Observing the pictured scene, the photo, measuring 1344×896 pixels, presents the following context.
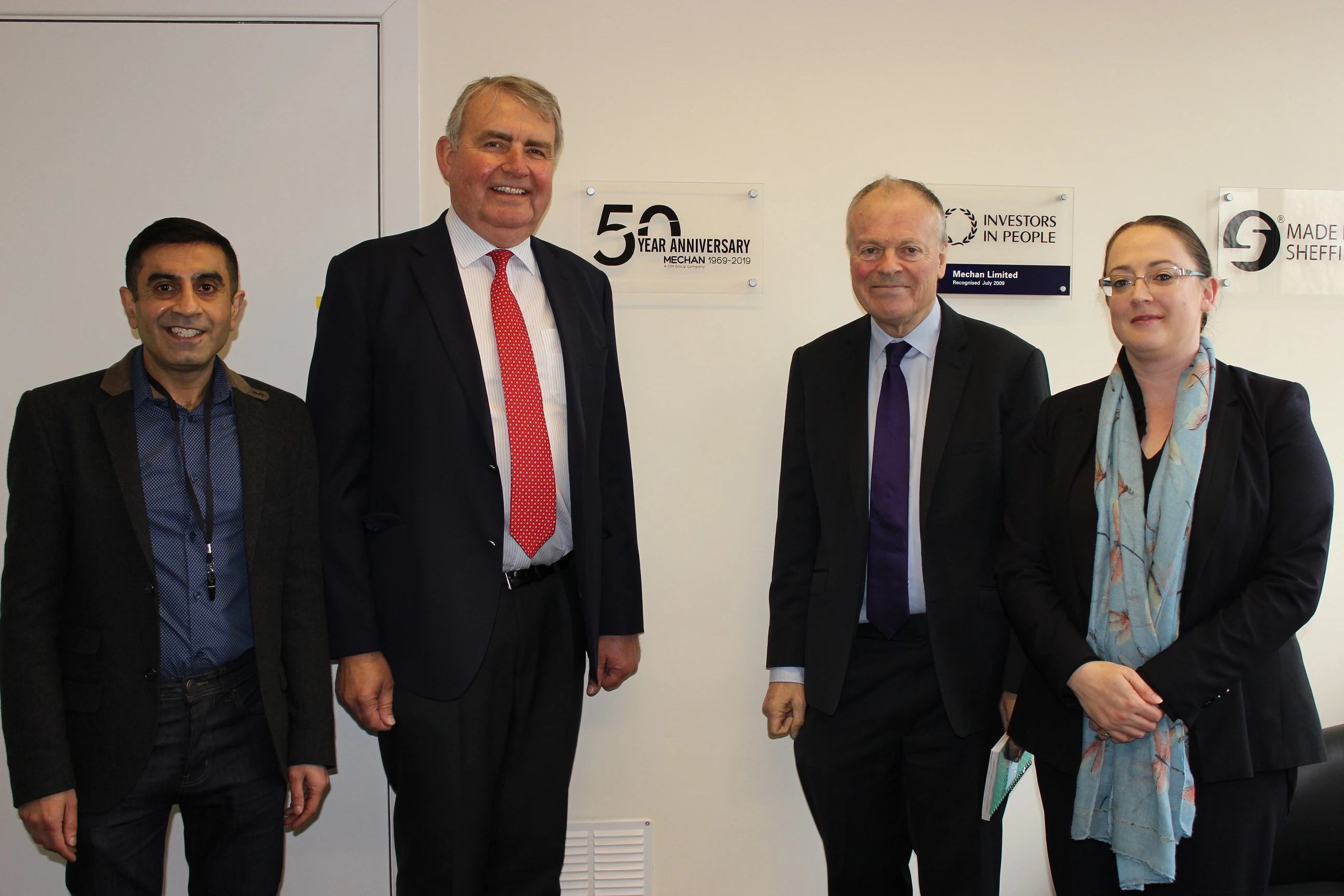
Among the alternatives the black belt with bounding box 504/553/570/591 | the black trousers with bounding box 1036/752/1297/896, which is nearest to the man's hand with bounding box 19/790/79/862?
the black belt with bounding box 504/553/570/591

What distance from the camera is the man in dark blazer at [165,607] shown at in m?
1.68

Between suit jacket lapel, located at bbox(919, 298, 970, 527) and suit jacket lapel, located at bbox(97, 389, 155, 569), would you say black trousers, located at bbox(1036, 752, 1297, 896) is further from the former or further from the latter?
suit jacket lapel, located at bbox(97, 389, 155, 569)

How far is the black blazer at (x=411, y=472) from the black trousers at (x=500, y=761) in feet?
0.22

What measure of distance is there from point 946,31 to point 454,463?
1906mm

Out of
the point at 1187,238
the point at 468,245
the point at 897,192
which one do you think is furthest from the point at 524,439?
the point at 1187,238

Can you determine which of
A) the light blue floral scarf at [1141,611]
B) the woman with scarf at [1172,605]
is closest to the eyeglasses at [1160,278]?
the woman with scarf at [1172,605]

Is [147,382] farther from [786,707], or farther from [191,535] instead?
[786,707]

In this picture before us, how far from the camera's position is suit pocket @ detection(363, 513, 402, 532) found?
187cm

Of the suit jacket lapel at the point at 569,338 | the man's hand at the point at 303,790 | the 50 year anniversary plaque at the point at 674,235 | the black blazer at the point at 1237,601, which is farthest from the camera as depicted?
the 50 year anniversary plaque at the point at 674,235

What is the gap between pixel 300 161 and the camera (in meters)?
2.53

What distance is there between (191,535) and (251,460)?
0.17 metres

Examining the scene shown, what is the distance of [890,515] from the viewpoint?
6.66ft

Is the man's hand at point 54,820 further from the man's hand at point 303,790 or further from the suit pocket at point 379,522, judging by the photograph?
the suit pocket at point 379,522

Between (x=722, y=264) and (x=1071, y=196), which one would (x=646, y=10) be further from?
(x=1071, y=196)
